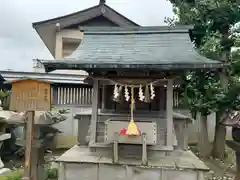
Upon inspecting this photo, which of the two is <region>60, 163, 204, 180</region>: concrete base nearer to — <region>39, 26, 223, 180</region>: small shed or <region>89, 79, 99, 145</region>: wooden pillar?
<region>39, 26, 223, 180</region>: small shed

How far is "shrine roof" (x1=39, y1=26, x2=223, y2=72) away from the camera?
612cm

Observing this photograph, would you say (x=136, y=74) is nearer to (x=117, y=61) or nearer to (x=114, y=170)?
(x=117, y=61)

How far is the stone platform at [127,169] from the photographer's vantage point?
6246 millimetres

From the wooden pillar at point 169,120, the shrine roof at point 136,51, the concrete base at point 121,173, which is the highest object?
the shrine roof at point 136,51

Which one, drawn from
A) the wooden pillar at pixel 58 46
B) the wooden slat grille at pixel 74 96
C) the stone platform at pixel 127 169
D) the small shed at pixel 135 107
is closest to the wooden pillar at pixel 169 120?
the small shed at pixel 135 107

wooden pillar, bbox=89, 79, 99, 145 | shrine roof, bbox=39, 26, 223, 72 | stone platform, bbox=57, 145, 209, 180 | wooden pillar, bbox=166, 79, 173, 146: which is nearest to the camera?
shrine roof, bbox=39, 26, 223, 72

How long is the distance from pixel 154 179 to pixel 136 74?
2.52 metres

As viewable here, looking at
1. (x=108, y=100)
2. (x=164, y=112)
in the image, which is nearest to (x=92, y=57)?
(x=108, y=100)

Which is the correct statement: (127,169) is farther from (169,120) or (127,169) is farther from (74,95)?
(74,95)

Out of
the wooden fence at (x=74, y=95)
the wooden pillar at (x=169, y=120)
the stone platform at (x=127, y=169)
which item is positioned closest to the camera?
the stone platform at (x=127, y=169)

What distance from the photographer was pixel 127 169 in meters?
6.44

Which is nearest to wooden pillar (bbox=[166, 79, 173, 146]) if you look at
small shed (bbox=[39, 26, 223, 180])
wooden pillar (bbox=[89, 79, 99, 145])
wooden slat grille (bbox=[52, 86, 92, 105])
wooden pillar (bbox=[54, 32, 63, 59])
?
small shed (bbox=[39, 26, 223, 180])

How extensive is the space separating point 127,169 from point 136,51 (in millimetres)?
2880

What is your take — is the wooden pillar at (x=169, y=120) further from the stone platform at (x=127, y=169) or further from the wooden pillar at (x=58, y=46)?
the wooden pillar at (x=58, y=46)
